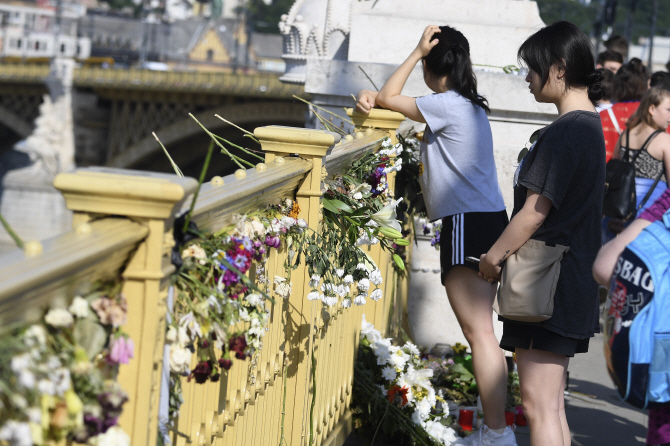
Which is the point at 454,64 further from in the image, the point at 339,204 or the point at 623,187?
the point at 623,187

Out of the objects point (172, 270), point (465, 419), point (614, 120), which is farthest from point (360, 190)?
point (614, 120)

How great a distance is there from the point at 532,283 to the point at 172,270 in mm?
1322

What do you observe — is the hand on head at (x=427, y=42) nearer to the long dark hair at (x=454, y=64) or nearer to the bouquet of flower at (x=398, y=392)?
the long dark hair at (x=454, y=64)

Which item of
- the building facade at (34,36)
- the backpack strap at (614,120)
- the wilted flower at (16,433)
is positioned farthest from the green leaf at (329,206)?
the building facade at (34,36)

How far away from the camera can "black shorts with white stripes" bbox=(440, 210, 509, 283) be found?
3111 mm

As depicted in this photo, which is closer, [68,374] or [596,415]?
[68,374]

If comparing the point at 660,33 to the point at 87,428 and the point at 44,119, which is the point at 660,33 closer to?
the point at 44,119

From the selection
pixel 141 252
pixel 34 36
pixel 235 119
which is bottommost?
pixel 235 119

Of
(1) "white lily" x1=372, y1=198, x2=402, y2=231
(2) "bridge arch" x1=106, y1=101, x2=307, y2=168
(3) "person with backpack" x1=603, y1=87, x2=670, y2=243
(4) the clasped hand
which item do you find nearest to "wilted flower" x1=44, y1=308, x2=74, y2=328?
(4) the clasped hand

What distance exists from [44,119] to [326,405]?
38991mm

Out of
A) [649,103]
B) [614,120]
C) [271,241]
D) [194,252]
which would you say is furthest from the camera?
[614,120]

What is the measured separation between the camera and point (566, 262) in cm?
253

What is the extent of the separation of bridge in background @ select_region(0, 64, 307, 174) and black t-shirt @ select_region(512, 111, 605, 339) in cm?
2553

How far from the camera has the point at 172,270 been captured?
1504mm
